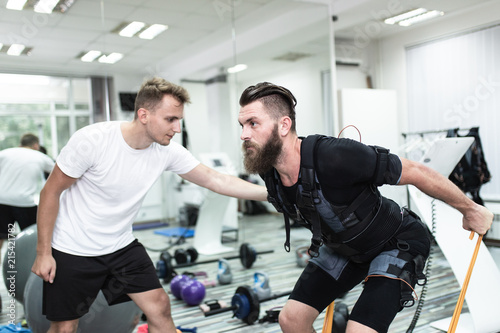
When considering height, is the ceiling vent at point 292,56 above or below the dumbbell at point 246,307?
above

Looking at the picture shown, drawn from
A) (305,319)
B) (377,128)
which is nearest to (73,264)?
(305,319)

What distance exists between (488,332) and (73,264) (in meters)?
2.59

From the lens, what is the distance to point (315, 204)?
1529mm

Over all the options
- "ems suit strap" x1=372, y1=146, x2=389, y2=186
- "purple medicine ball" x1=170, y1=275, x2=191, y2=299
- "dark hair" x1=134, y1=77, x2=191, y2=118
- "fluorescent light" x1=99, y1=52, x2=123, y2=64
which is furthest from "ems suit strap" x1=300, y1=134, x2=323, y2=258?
"fluorescent light" x1=99, y1=52, x2=123, y2=64

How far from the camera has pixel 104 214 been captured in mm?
1943

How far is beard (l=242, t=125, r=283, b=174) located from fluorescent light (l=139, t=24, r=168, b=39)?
3.04m

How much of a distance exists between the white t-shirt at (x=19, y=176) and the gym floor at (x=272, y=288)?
96 centimetres

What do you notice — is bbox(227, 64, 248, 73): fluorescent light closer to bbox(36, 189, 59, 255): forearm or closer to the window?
the window

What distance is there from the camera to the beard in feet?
5.25

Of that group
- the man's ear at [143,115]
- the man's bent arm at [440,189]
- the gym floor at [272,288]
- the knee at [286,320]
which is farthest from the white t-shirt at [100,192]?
the gym floor at [272,288]

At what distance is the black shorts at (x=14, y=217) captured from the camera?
3098 mm

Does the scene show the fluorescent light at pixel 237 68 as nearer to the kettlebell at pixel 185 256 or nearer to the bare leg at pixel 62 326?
the kettlebell at pixel 185 256

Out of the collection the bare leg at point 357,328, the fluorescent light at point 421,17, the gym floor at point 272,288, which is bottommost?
the gym floor at point 272,288

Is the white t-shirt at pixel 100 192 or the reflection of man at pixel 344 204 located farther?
the white t-shirt at pixel 100 192
